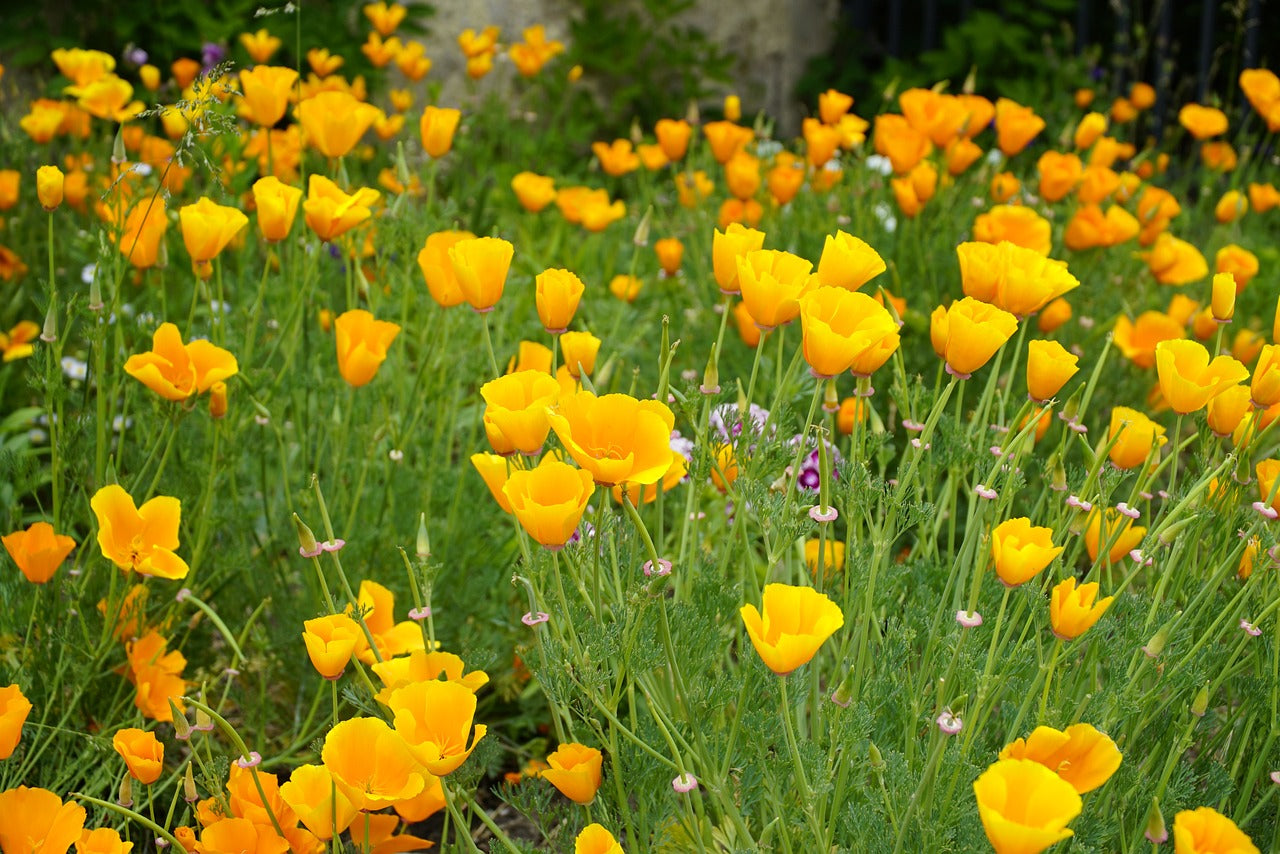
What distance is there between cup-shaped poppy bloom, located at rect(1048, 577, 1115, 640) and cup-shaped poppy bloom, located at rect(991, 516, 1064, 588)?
0.04 metres

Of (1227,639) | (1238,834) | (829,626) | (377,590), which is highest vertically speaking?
(829,626)

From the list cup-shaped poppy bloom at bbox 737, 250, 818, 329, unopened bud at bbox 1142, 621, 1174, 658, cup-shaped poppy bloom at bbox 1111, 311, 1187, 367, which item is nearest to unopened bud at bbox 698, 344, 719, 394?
cup-shaped poppy bloom at bbox 737, 250, 818, 329

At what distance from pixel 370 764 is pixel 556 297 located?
21.1 inches

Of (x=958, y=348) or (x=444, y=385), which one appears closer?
(x=958, y=348)

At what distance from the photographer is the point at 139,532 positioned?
57.7 inches

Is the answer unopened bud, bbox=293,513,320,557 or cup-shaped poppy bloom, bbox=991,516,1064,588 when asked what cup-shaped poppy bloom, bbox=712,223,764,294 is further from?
unopened bud, bbox=293,513,320,557

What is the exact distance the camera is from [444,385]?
219 cm

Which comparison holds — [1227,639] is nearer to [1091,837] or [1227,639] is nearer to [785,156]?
[1091,837]

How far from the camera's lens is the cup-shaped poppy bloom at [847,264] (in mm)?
1305

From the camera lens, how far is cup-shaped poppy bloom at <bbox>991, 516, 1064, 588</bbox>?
1104 mm

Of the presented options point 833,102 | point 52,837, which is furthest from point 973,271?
point 833,102

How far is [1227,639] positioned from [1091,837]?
1.90 feet

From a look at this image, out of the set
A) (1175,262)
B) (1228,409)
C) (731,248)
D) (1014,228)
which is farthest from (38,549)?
(1175,262)

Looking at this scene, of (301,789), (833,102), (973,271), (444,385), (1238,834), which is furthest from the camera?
(833,102)
